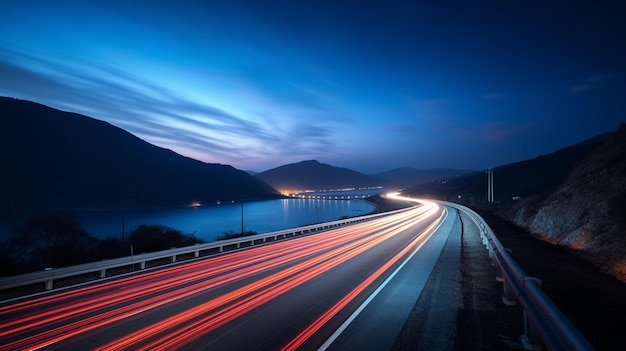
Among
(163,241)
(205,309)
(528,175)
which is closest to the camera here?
(205,309)

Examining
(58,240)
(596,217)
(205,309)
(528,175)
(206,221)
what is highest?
(528,175)

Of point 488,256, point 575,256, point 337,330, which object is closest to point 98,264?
point 337,330

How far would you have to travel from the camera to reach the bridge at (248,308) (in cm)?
566

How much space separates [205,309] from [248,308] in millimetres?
951

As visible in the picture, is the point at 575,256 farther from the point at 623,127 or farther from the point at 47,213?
the point at 47,213

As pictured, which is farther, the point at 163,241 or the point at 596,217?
the point at 163,241

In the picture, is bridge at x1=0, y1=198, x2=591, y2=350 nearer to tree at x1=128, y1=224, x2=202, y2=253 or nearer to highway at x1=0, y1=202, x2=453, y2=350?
highway at x1=0, y1=202, x2=453, y2=350

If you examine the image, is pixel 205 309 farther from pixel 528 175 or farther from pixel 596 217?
pixel 528 175

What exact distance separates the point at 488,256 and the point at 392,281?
22.0 feet

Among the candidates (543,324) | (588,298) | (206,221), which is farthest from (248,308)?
(206,221)

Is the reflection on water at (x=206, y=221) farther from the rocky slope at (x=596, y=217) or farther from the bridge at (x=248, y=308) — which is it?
the bridge at (x=248, y=308)

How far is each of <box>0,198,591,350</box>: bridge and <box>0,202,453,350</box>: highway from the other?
0.02 metres

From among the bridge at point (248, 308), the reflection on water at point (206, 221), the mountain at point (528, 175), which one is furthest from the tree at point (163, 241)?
the mountain at point (528, 175)

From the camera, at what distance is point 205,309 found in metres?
7.72
